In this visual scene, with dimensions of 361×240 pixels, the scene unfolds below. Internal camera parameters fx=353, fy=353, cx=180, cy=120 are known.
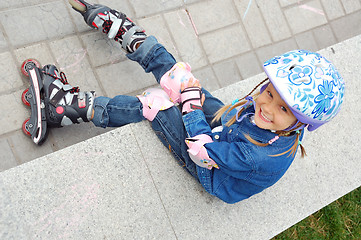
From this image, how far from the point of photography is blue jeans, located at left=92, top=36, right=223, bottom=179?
229 cm

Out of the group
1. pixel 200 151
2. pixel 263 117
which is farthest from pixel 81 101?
pixel 263 117

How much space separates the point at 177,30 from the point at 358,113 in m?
1.77

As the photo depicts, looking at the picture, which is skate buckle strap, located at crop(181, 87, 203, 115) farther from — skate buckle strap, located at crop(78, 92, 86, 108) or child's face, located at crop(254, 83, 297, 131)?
skate buckle strap, located at crop(78, 92, 86, 108)

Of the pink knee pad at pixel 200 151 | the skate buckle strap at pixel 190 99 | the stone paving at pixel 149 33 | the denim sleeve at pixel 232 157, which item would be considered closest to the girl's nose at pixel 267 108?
the denim sleeve at pixel 232 157

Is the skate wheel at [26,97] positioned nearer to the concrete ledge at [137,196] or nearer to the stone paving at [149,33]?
the stone paving at [149,33]

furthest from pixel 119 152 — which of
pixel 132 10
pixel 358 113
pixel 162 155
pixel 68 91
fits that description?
pixel 358 113

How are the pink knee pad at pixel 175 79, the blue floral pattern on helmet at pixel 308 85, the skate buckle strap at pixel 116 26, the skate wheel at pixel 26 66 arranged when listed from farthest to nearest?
the skate buckle strap at pixel 116 26 < the skate wheel at pixel 26 66 < the pink knee pad at pixel 175 79 < the blue floral pattern on helmet at pixel 308 85

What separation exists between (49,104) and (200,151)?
1.12 m

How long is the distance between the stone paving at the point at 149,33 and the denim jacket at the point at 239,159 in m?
0.96

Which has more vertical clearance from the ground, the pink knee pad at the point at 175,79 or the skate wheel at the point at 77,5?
the skate wheel at the point at 77,5

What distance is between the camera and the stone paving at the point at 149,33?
101 inches

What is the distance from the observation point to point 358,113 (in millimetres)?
3117

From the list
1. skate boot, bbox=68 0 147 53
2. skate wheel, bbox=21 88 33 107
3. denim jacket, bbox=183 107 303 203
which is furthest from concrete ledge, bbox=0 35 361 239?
skate boot, bbox=68 0 147 53

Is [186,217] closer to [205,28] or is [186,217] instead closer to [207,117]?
[207,117]
